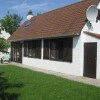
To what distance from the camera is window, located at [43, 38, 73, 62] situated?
21.0 meters

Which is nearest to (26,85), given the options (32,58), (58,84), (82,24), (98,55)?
(58,84)

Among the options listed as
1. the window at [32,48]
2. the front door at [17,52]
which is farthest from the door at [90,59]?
the front door at [17,52]

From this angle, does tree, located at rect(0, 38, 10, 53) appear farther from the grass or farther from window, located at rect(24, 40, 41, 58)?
window, located at rect(24, 40, 41, 58)

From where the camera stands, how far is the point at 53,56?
2352 cm

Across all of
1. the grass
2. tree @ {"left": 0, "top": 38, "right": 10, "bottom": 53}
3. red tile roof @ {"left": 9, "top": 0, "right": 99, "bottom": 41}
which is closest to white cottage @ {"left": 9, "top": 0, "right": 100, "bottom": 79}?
red tile roof @ {"left": 9, "top": 0, "right": 99, "bottom": 41}

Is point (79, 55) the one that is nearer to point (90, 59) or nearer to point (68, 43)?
point (90, 59)

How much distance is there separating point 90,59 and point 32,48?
1055 cm

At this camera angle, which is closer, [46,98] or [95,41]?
[46,98]

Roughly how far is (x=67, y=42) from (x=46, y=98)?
10322 millimetres

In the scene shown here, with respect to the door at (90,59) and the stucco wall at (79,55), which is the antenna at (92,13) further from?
the door at (90,59)

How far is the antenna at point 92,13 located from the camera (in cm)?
1942

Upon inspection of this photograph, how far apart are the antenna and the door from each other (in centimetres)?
181

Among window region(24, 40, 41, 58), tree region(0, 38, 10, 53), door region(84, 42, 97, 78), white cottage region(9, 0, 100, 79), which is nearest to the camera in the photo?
tree region(0, 38, 10, 53)

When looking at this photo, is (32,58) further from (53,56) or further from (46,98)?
(46,98)
